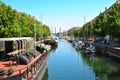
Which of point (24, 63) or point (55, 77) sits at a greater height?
point (24, 63)

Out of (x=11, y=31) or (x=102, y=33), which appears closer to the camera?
(x=11, y=31)

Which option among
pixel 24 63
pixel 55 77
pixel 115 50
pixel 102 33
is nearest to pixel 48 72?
pixel 55 77

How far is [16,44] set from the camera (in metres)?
31.9

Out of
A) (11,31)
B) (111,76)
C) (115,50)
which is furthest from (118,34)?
(111,76)

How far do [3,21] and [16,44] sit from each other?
51.9 ft

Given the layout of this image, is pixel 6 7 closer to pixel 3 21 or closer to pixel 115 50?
pixel 3 21

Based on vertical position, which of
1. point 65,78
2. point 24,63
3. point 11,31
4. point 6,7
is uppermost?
point 6,7

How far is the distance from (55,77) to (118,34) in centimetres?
3229

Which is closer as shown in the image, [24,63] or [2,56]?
[24,63]

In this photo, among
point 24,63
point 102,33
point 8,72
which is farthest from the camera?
point 102,33

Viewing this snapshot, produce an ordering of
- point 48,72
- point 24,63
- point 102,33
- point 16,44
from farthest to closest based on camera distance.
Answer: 1. point 102,33
2. point 48,72
3. point 16,44
4. point 24,63

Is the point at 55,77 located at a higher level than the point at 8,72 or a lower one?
lower

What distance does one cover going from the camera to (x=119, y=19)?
6456 cm

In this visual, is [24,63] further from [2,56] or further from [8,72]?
[8,72]
